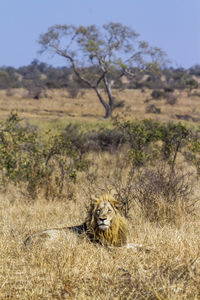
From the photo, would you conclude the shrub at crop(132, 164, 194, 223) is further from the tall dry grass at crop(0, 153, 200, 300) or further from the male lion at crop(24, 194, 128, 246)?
the male lion at crop(24, 194, 128, 246)

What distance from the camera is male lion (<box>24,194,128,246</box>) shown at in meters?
5.43

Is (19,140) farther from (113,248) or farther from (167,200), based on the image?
(113,248)

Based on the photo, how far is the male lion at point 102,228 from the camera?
5.43 metres

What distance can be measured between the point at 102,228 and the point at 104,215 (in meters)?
0.15

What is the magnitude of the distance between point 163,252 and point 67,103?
40.4m

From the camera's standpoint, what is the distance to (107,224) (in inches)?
214

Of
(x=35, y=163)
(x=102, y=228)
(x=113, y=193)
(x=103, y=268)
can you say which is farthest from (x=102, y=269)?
(x=35, y=163)

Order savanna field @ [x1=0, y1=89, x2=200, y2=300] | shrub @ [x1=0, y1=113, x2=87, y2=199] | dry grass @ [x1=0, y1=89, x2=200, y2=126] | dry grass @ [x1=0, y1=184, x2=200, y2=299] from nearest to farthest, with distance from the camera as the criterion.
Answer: dry grass @ [x1=0, y1=184, x2=200, y2=299], savanna field @ [x1=0, y1=89, x2=200, y2=300], shrub @ [x1=0, y1=113, x2=87, y2=199], dry grass @ [x1=0, y1=89, x2=200, y2=126]

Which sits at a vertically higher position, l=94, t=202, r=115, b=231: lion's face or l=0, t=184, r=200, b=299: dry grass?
l=94, t=202, r=115, b=231: lion's face

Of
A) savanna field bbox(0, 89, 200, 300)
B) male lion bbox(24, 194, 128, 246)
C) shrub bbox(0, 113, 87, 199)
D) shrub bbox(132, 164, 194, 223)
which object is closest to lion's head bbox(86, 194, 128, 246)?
male lion bbox(24, 194, 128, 246)

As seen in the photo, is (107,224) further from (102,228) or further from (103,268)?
(103,268)

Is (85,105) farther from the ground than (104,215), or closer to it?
farther from the ground

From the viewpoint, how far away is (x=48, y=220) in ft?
24.3

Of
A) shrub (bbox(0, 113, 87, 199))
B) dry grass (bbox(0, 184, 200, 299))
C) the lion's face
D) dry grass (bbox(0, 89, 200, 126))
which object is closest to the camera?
dry grass (bbox(0, 184, 200, 299))
